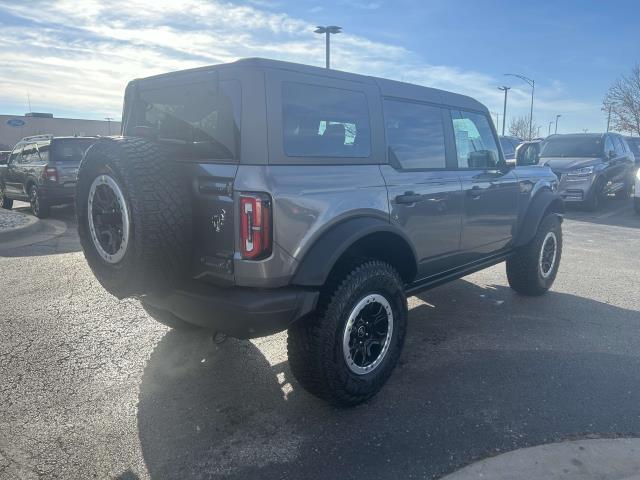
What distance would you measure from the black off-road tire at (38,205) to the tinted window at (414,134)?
31.5 feet

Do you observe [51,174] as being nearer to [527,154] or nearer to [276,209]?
[527,154]

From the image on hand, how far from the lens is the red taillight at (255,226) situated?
8.72 ft

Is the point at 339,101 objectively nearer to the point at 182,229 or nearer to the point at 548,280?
the point at 182,229

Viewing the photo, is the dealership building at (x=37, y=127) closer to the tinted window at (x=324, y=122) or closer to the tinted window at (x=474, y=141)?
the tinted window at (x=474, y=141)

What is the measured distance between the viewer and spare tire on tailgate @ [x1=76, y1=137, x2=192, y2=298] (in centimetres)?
265

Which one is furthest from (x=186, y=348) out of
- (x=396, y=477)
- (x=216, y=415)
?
(x=396, y=477)

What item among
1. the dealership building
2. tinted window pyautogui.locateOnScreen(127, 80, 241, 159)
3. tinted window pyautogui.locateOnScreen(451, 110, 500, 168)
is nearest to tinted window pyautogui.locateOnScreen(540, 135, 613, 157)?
tinted window pyautogui.locateOnScreen(451, 110, 500, 168)

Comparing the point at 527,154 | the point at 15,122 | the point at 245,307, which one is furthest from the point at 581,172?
the point at 15,122

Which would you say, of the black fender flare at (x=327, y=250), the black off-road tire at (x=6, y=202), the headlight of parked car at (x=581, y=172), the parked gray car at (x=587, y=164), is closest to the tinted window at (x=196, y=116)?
the black fender flare at (x=327, y=250)

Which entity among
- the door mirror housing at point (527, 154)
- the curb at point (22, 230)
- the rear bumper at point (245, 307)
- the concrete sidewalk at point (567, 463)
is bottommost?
the concrete sidewalk at point (567, 463)

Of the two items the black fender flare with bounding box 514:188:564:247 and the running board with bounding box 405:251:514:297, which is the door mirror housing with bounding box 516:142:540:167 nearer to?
the black fender flare with bounding box 514:188:564:247

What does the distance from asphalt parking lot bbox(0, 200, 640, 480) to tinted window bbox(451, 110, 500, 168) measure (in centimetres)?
149

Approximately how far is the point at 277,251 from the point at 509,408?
1.79 m

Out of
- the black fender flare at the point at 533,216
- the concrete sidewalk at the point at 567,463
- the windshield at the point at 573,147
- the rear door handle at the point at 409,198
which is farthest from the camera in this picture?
the windshield at the point at 573,147
